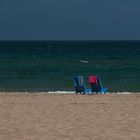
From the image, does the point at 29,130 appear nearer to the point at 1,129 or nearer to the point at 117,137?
the point at 1,129

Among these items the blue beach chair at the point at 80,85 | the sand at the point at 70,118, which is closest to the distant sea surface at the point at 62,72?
the blue beach chair at the point at 80,85

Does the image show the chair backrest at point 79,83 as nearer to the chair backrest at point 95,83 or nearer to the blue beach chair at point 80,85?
the blue beach chair at point 80,85

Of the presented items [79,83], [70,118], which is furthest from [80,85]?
[70,118]

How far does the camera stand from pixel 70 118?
12172 millimetres

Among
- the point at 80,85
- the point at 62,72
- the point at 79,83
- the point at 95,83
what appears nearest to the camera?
the point at 95,83

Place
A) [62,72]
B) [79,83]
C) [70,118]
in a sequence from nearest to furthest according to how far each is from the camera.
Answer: [70,118] → [79,83] → [62,72]

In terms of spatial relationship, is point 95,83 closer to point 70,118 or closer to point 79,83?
point 79,83

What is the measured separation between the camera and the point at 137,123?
11352mm

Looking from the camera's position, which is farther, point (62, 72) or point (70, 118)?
point (62, 72)

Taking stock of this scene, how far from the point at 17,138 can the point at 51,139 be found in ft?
1.93

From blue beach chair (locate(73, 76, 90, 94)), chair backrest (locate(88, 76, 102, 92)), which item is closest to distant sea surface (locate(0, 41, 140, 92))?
blue beach chair (locate(73, 76, 90, 94))

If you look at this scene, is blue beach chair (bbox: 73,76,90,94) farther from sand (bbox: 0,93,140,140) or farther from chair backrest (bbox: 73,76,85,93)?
sand (bbox: 0,93,140,140)

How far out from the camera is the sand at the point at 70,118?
10.0 m

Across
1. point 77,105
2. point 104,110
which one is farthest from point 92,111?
point 77,105
